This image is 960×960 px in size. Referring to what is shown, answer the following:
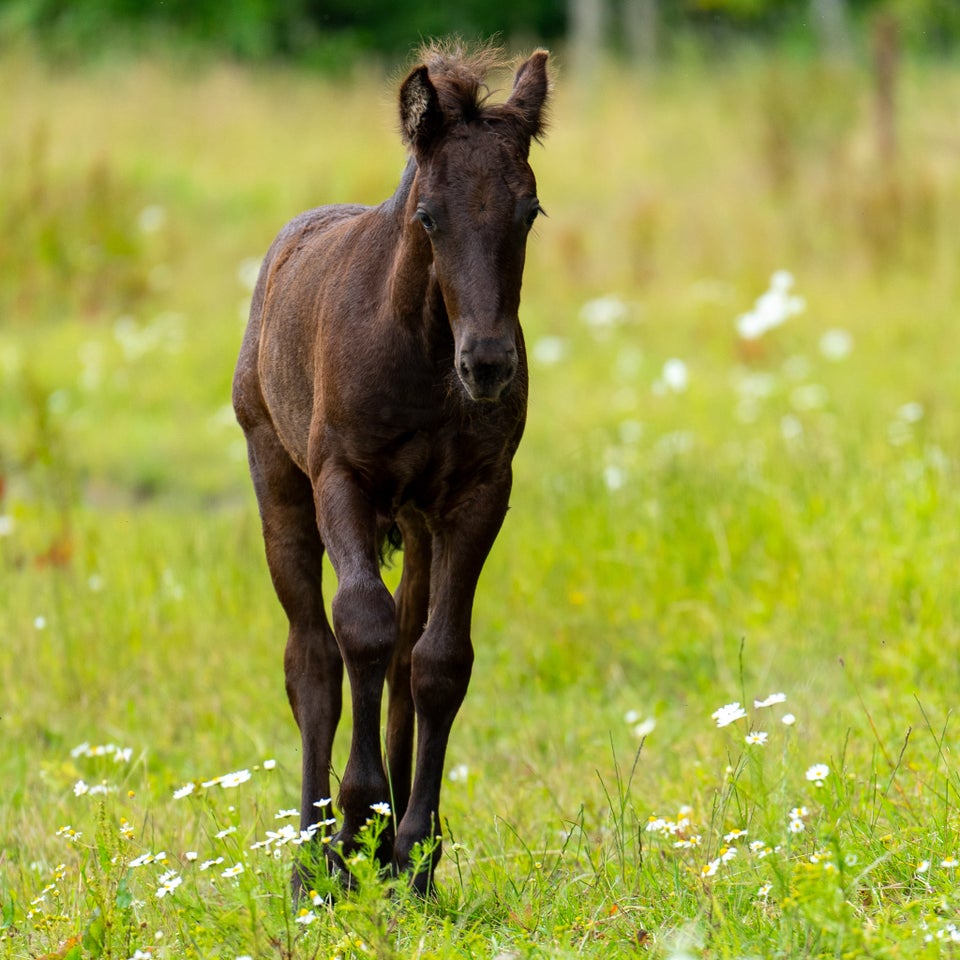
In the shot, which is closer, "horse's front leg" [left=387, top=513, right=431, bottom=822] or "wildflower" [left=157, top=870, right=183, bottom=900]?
"wildflower" [left=157, top=870, right=183, bottom=900]

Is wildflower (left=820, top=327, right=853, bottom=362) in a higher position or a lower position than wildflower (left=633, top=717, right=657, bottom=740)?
higher

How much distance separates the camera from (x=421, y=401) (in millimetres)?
3877

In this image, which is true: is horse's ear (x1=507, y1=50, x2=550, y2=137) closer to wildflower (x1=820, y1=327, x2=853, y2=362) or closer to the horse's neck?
the horse's neck

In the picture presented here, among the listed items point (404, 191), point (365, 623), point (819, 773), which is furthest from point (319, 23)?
point (819, 773)

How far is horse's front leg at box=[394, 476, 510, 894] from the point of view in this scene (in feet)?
12.8

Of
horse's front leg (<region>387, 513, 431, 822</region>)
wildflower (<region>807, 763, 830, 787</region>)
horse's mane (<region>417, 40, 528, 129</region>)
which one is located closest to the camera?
wildflower (<region>807, 763, 830, 787</region>)

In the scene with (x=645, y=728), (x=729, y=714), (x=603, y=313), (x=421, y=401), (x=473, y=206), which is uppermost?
(x=473, y=206)

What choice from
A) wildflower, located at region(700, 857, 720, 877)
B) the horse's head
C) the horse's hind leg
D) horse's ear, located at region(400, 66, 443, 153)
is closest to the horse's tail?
the horse's hind leg

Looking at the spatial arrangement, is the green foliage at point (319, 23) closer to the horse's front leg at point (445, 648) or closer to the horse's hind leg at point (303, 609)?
the horse's hind leg at point (303, 609)

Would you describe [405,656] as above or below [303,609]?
below

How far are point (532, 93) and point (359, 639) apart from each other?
1452 mm

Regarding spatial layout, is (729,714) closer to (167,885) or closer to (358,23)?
(167,885)

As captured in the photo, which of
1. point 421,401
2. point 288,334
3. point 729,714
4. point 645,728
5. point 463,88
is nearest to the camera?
point 729,714

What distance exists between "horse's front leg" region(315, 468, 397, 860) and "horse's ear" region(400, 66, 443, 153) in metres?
0.88
